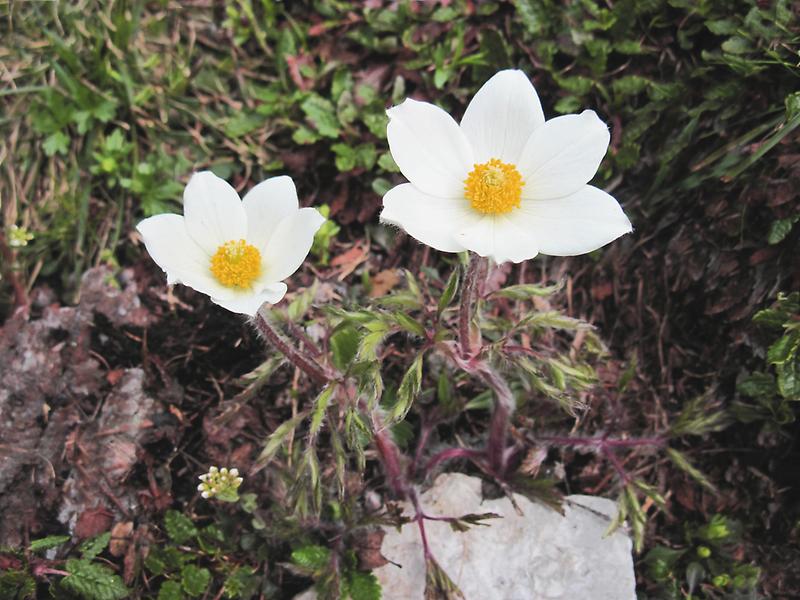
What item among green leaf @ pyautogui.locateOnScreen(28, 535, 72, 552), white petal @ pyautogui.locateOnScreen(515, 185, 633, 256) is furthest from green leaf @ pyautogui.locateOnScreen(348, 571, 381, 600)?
white petal @ pyautogui.locateOnScreen(515, 185, 633, 256)

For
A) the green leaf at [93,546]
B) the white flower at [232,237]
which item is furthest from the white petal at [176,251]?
the green leaf at [93,546]

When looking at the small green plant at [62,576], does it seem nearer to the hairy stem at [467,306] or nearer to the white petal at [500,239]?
the hairy stem at [467,306]

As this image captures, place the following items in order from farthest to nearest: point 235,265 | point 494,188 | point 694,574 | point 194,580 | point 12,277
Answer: point 12,277, point 694,574, point 194,580, point 235,265, point 494,188

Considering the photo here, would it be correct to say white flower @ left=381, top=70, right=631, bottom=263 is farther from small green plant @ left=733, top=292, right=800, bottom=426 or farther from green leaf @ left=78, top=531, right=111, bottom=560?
green leaf @ left=78, top=531, right=111, bottom=560

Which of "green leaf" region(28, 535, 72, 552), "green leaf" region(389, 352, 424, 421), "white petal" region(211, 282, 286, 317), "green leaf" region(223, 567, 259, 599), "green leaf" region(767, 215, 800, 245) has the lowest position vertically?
"green leaf" region(223, 567, 259, 599)

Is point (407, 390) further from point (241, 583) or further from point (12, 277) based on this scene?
point (12, 277)

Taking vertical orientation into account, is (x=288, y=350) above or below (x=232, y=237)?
below

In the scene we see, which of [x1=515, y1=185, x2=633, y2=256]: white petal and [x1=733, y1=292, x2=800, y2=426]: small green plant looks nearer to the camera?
[x1=515, y1=185, x2=633, y2=256]: white petal

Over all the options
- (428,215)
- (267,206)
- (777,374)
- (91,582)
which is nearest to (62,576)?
(91,582)
